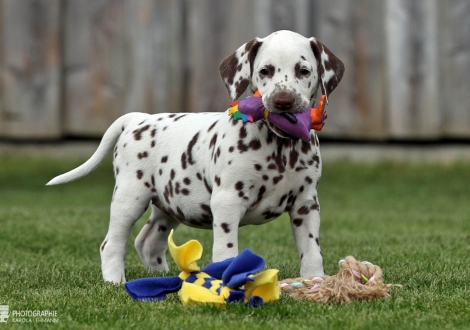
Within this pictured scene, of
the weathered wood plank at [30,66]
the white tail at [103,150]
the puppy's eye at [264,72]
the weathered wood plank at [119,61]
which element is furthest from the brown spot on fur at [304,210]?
the weathered wood plank at [30,66]

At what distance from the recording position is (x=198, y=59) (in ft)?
31.6

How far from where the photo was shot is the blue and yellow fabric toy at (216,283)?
3740 mm

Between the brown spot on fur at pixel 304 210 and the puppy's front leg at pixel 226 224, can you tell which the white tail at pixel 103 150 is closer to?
the puppy's front leg at pixel 226 224

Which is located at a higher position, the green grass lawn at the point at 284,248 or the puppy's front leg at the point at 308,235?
the puppy's front leg at the point at 308,235

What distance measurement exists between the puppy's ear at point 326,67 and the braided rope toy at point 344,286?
1.00 metres

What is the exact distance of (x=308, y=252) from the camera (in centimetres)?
454

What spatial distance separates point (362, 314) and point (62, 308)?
4.63 feet

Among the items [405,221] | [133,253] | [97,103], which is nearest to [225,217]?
[133,253]

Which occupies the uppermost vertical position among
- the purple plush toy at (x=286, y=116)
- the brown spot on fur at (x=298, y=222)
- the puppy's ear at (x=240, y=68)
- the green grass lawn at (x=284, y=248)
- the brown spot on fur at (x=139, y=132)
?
the puppy's ear at (x=240, y=68)

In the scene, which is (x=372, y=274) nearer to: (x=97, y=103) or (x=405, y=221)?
(x=405, y=221)

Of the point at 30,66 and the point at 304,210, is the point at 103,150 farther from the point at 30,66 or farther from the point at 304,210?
the point at 30,66

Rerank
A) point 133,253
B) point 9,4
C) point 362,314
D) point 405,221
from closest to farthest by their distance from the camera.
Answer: point 362,314
point 133,253
point 405,221
point 9,4

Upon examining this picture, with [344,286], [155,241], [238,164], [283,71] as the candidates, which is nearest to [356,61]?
[155,241]

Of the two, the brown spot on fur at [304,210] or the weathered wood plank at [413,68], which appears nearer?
the brown spot on fur at [304,210]
